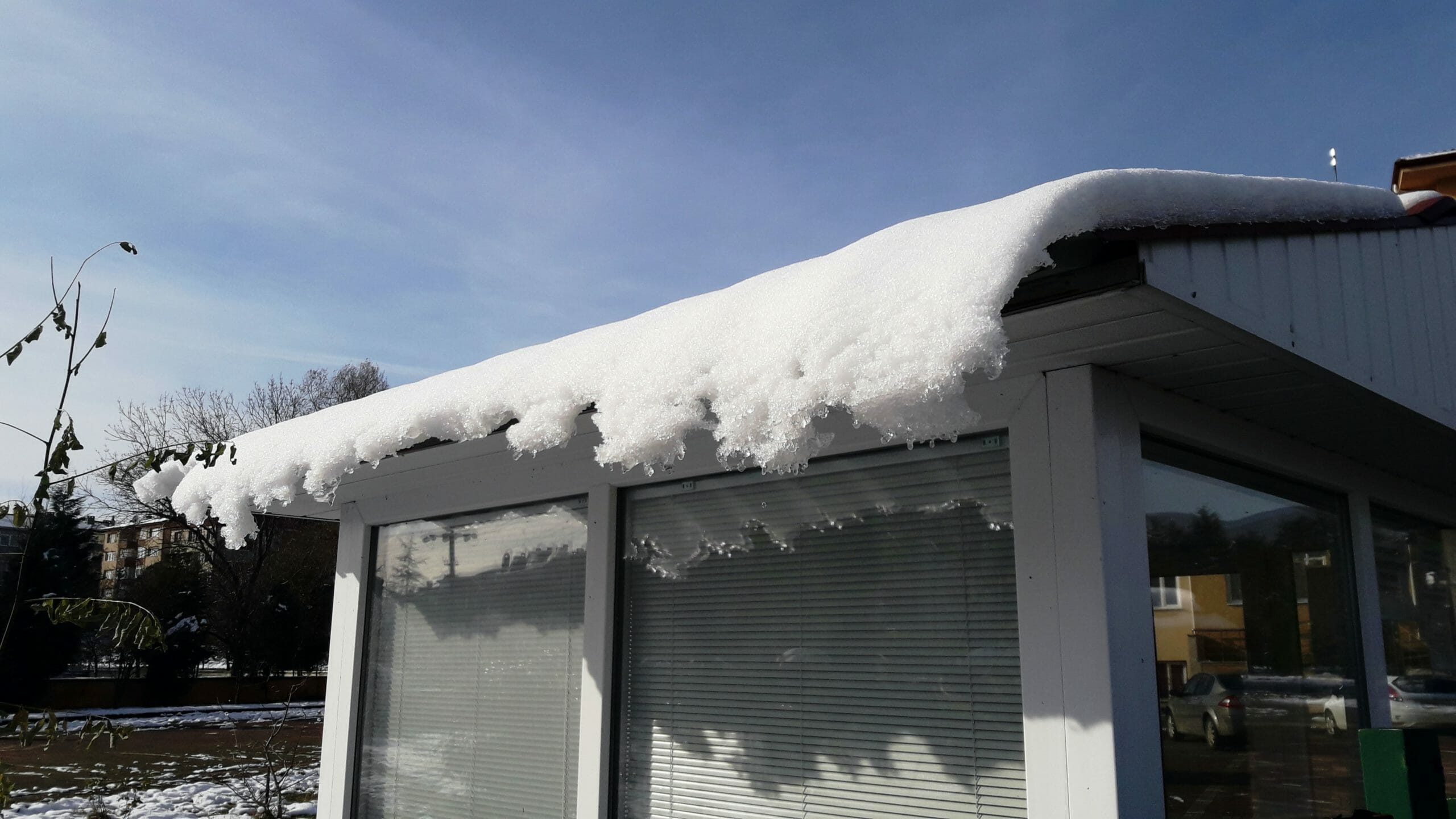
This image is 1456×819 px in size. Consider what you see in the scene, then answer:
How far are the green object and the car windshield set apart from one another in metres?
3.36

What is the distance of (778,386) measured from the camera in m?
2.34

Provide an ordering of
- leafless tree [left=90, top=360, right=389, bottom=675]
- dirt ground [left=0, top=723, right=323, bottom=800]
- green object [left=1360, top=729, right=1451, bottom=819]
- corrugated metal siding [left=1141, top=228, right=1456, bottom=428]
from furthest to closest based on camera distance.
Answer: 1. leafless tree [left=90, top=360, right=389, bottom=675]
2. dirt ground [left=0, top=723, right=323, bottom=800]
3. corrugated metal siding [left=1141, top=228, right=1456, bottom=428]
4. green object [left=1360, top=729, right=1451, bottom=819]

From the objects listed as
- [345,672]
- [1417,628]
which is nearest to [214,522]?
[345,672]

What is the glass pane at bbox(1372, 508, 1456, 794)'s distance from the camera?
488 cm

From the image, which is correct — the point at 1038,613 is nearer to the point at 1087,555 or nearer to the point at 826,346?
the point at 1087,555

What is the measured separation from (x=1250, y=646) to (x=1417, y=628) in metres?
2.37

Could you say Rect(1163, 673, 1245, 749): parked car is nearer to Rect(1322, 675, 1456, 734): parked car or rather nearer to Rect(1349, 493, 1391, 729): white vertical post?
Rect(1322, 675, 1456, 734): parked car

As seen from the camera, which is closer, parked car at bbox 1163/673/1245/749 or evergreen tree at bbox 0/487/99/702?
parked car at bbox 1163/673/1245/749

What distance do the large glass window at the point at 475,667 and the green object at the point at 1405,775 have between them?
3329 mm

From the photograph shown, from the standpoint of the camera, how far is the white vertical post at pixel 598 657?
427cm

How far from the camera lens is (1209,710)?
3291mm

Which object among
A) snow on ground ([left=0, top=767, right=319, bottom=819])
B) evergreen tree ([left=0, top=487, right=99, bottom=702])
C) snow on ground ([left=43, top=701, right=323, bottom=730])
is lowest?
snow on ground ([left=43, top=701, right=323, bottom=730])

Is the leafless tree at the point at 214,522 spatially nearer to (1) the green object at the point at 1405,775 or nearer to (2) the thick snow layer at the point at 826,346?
(2) the thick snow layer at the point at 826,346

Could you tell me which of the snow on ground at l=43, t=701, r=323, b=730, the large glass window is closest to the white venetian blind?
the large glass window
